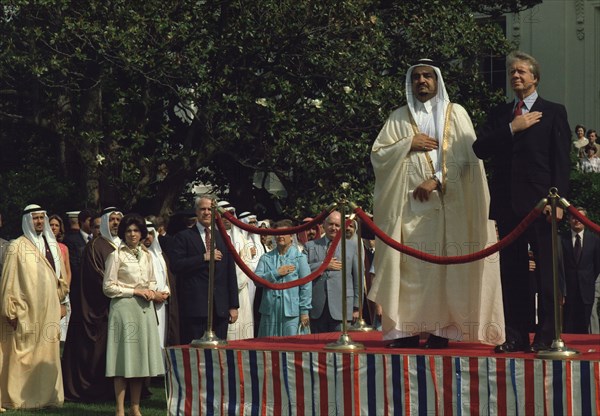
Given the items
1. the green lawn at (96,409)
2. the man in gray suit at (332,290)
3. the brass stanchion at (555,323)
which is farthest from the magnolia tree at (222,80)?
the brass stanchion at (555,323)

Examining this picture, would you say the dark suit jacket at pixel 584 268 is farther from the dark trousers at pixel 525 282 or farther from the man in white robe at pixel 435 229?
the dark trousers at pixel 525 282

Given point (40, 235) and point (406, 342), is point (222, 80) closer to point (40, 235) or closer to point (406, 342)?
point (40, 235)

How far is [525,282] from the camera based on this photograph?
9.51 m

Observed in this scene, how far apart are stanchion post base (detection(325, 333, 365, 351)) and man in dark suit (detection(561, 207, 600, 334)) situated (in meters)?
6.49

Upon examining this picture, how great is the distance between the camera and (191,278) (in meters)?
13.8

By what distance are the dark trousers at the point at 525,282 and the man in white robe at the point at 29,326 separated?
5.77 metres

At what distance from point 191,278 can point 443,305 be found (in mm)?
4196

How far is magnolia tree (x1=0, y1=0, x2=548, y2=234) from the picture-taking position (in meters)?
19.3

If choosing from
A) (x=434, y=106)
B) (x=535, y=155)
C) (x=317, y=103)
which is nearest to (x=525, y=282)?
(x=535, y=155)

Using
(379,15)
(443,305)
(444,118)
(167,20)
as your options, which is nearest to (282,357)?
Result: (443,305)

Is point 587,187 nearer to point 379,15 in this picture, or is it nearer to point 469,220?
point 379,15

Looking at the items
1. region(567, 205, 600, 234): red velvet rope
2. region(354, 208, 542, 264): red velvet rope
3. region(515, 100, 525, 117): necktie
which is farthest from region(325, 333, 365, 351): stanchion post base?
region(515, 100, 525, 117): necktie

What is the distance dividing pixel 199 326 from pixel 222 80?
6672mm

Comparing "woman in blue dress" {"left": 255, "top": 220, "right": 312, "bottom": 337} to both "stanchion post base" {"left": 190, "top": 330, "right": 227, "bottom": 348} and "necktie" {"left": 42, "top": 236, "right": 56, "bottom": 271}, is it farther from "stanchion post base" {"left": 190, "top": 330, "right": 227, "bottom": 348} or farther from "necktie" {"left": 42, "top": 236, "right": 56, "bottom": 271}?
"stanchion post base" {"left": 190, "top": 330, "right": 227, "bottom": 348}
